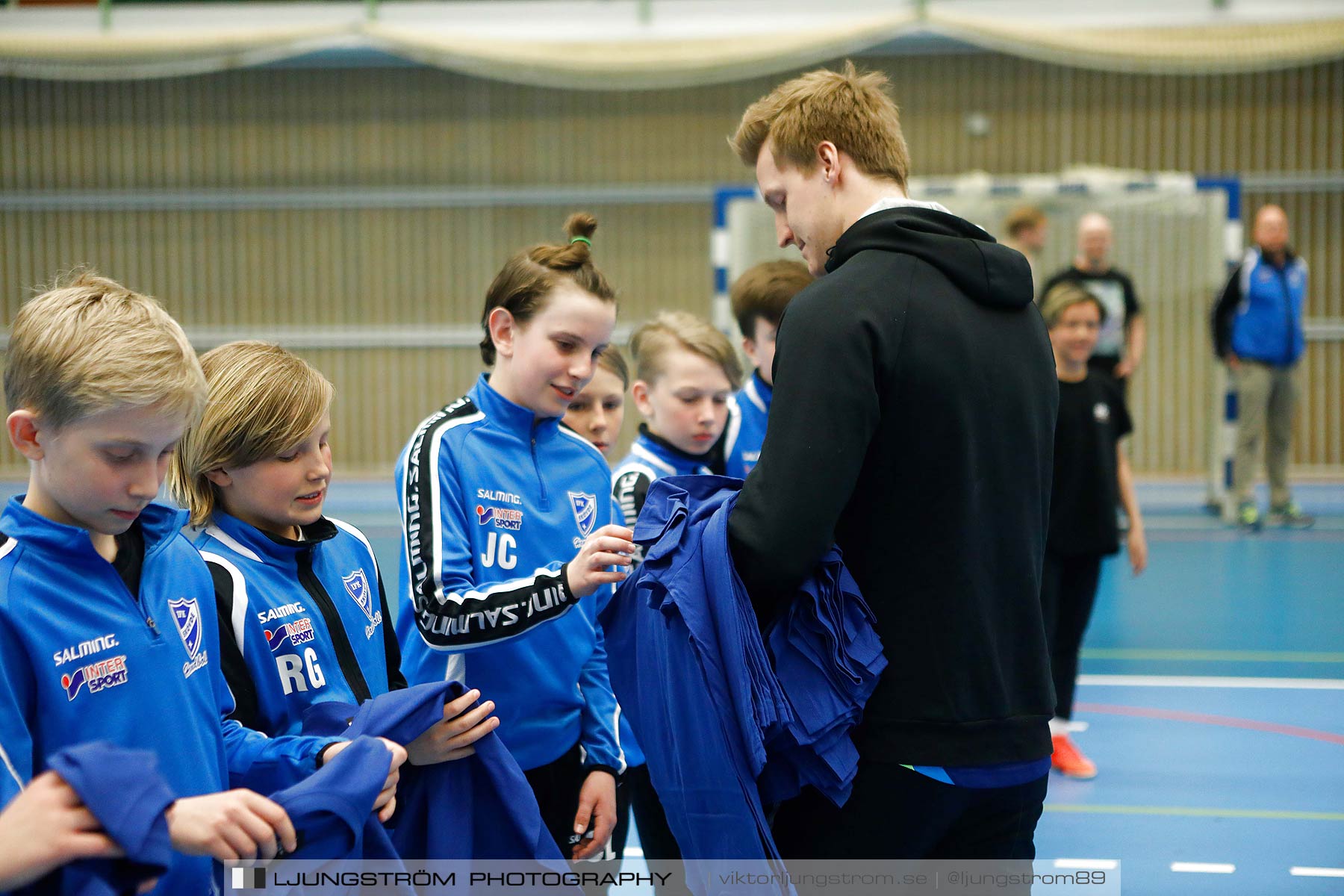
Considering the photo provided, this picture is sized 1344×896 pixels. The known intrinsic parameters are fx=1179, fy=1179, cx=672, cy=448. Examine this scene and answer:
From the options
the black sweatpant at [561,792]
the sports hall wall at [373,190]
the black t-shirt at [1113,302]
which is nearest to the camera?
the black sweatpant at [561,792]

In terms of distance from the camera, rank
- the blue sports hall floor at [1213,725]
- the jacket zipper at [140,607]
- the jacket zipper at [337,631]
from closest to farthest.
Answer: the jacket zipper at [140,607] < the jacket zipper at [337,631] < the blue sports hall floor at [1213,725]

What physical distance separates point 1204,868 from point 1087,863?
0.33 metres

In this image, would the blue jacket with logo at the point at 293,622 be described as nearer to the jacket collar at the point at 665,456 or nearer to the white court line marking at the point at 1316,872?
the jacket collar at the point at 665,456

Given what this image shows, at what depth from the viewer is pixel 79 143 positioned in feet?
41.8

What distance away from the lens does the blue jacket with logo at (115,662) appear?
1.38 meters

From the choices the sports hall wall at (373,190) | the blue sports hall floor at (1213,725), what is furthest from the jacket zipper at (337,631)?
the sports hall wall at (373,190)

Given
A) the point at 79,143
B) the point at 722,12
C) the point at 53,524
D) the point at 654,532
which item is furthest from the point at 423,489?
the point at 79,143

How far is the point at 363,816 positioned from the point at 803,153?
106 centimetres

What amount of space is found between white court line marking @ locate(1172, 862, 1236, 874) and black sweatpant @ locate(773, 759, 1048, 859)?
2.08 m

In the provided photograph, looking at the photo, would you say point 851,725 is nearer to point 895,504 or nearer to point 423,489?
point 895,504

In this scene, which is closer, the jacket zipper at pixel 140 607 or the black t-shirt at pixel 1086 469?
the jacket zipper at pixel 140 607

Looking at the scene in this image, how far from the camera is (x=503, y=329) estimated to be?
2242 millimetres

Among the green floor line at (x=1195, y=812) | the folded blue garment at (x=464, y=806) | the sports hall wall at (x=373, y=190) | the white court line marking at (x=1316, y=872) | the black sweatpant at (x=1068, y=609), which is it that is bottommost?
the green floor line at (x=1195, y=812)

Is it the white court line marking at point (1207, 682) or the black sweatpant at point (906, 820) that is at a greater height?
the black sweatpant at point (906, 820)
